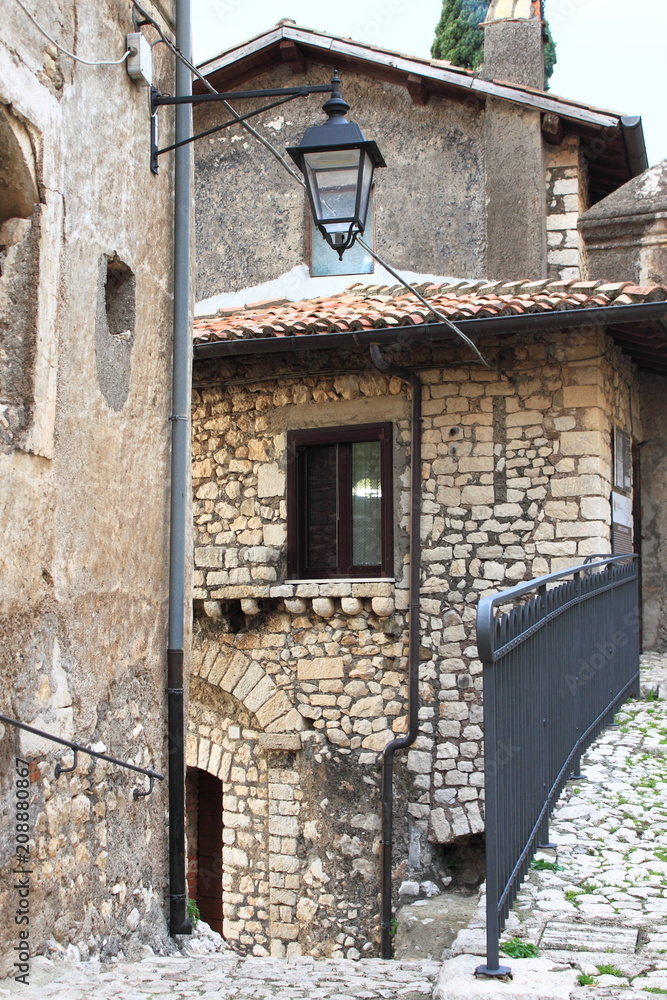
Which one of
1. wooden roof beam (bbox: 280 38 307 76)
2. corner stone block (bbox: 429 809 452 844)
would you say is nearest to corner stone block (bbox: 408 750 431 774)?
corner stone block (bbox: 429 809 452 844)

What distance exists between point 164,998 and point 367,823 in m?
5.37

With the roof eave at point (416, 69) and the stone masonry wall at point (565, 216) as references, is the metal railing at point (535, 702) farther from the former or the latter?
the roof eave at point (416, 69)

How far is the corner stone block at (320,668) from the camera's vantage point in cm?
924

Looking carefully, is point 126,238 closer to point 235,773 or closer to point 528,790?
point 528,790

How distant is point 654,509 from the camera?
1087 centimetres

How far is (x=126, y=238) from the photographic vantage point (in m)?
4.95

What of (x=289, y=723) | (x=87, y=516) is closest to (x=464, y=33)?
(x=289, y=723)

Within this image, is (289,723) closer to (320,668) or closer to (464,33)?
(320,668)

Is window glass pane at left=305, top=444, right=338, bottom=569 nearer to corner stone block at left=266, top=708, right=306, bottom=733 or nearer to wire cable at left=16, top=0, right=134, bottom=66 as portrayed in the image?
corner stone block at left=266, top=708, right=306, bottom=733

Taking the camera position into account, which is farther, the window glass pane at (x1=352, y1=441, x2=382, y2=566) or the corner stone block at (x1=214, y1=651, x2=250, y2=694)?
the corner stone block at (x1=214, y1=651, x2=250, y2=694)

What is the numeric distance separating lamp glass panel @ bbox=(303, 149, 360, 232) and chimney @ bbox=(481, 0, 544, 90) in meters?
6.59

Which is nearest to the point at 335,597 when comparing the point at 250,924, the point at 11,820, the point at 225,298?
the point at 250,924

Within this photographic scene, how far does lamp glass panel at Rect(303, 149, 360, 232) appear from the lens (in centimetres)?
500

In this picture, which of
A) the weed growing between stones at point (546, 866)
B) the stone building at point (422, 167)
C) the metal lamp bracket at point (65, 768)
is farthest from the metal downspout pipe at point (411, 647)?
the metal lamp bracket at point (65, 768)
